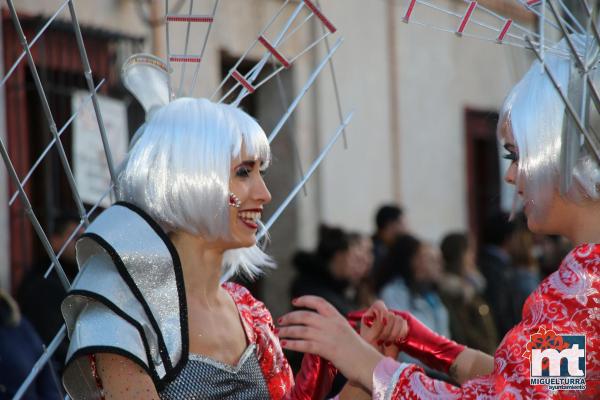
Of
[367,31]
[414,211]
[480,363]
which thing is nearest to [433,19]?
[367,31]

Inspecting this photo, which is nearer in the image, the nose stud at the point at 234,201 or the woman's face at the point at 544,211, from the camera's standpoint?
the woman's face at the point at 544,211

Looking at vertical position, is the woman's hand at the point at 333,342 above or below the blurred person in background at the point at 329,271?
above

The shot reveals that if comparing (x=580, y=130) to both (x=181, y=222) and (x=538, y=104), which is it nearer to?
(x=538, y=104)

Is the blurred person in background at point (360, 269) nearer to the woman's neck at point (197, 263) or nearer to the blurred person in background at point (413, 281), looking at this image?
the blurred person in background at point (413, 281)

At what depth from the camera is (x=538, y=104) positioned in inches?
120

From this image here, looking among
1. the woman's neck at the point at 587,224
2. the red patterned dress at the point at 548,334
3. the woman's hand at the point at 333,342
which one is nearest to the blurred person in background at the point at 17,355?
the woman's hand at the point at 333,342

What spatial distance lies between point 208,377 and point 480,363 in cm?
84

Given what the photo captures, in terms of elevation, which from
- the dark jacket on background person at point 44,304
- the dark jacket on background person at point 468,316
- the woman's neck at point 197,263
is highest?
the woman's neck at point 197,263

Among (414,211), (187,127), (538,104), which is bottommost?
(414,211)

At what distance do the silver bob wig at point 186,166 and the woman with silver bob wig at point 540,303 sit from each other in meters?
0.37

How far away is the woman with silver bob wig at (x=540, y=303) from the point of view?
9.53 feet

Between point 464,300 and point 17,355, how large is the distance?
10.2 feet

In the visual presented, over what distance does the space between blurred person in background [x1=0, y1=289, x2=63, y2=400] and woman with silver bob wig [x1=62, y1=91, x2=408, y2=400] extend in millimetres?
1735

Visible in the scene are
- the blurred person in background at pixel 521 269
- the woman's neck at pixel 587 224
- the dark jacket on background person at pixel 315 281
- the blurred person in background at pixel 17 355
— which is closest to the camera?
the woman's neck at pixel 587 224
